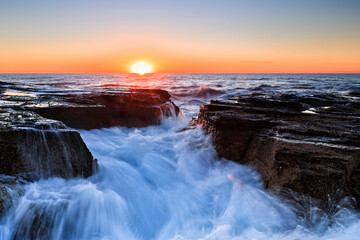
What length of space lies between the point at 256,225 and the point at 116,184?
2.14 m

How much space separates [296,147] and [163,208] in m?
2.08

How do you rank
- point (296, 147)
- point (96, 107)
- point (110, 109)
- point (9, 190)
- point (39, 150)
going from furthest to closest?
point (110, 109) → point (96, 107) → point (296, 147) → point (39, 150) → point (9, 190)

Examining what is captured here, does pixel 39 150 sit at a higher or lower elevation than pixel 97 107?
lower

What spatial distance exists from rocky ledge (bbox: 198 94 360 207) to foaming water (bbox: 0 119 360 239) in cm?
25

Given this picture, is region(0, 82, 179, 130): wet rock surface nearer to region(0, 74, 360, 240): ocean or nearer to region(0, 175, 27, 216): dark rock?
region(0, 74, 360, 240): ocean

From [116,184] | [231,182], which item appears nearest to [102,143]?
[116,184]

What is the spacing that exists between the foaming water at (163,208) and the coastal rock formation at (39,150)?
17cm

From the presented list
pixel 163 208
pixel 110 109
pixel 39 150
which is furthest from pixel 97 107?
pixel 163 208

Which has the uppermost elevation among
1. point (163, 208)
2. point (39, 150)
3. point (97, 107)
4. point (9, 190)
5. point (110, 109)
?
point (97, 107)

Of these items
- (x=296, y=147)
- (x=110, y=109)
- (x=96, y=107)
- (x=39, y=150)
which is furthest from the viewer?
(x=110, y=109)

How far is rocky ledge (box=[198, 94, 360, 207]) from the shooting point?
267 centimetres

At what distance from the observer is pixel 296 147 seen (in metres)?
3.00

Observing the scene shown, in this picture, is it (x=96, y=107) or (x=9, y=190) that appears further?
(x=96, y=107)

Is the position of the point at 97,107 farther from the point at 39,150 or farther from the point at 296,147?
the point at 296,147
